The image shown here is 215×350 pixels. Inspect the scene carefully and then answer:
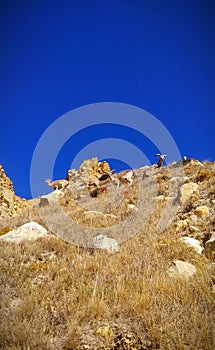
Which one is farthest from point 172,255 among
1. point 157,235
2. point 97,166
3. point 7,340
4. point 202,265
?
point 97,166

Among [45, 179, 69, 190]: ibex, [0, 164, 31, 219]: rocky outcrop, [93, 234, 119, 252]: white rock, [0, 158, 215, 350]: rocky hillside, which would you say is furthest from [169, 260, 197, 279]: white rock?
[45, 179, 69, 190]: ibex

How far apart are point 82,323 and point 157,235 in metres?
4.01

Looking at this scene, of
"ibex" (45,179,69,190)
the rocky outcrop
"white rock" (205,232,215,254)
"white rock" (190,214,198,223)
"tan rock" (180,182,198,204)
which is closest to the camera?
"white rock" (205,232,215,254)

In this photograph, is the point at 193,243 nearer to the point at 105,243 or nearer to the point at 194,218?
the point at 194,218

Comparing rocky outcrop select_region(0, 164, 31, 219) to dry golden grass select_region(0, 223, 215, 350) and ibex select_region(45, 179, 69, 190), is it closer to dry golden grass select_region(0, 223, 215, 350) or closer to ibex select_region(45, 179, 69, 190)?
ibex select_region(45, 179, 69, 190)

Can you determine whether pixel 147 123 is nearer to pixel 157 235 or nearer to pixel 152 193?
pixel 152 193

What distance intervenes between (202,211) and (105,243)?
10.5ft

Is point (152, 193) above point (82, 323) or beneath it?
above

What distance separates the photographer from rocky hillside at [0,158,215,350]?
2816mm

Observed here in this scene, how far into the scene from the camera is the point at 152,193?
11547 millimetres

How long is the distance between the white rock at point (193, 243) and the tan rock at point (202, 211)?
160cm

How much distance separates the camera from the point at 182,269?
4582 millimetres

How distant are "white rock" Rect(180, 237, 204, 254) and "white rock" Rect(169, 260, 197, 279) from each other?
31.1 inches

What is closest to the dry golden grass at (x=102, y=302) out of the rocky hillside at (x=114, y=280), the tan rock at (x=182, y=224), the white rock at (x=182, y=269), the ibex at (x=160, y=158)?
the rocky hillside at (x=114, y=280)
